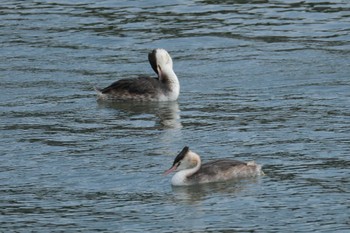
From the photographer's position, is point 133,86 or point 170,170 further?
A: point 133,86

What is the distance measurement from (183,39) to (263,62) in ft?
10.6

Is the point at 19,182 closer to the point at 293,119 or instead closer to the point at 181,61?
the point at 293,119

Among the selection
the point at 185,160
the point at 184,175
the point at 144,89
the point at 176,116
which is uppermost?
the point at 185,160

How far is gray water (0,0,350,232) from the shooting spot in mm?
16516

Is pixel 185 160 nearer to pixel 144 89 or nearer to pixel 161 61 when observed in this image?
pixel 144 89

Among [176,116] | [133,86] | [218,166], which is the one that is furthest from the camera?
[133,86]

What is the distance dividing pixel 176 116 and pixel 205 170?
5.11 m

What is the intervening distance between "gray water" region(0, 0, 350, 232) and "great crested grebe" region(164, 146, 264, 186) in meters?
0.14

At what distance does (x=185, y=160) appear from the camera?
59.4 ft

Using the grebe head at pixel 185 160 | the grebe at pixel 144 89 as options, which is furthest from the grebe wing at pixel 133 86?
the grebe head at pixel 185 160

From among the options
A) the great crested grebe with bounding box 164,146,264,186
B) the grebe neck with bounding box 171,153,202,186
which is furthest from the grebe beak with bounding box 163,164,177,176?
the grebe neck with bounding box 171,153,202,186

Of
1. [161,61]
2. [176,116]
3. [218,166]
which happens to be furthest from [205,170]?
[161,61]

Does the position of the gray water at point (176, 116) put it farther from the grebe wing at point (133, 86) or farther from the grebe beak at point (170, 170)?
the grebe wing at point (133, 86)

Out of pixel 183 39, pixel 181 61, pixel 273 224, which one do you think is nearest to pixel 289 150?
pixel 273 224
